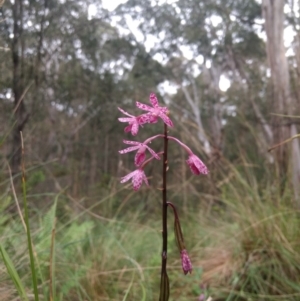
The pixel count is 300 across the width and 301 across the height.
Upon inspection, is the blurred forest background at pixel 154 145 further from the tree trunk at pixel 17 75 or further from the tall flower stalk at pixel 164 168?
the tall flower stalk at pixel 164 168

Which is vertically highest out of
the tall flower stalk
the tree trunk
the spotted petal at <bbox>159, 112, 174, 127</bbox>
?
the tree trunk

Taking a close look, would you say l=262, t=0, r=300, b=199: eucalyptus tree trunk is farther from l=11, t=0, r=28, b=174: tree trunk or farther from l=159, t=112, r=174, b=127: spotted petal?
l=159, t=112, r=174, b=127: spotted petal

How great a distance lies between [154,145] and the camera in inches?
470

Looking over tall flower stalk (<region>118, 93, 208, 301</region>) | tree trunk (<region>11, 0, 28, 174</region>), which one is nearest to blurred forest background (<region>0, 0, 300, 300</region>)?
tree trunk (<region>11, 0, 28, 174</region>)

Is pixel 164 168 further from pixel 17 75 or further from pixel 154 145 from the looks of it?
pixel 154 145

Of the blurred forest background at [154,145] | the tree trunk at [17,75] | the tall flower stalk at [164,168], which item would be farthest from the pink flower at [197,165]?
the tree trunk at [17,75]

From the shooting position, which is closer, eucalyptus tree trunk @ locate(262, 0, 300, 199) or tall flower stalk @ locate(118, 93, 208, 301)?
tall flower stalk @ locate(118, 93, 208, 301)

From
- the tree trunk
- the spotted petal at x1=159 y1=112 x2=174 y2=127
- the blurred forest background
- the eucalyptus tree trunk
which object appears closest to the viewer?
the spotted petal at x1=159 y1=112 x2=174 y2=127

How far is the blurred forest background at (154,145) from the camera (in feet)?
8.09

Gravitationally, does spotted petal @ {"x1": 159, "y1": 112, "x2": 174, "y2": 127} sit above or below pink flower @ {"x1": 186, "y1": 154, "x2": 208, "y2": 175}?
above

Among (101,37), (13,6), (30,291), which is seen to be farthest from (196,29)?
(30,291)

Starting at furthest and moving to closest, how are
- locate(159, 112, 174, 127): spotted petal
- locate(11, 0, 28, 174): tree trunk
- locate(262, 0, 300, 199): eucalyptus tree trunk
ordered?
locate(262, 0, 300, 199): eucalyptus tree trunk, locate(11, 0, 28, 174): tree trunk, locate(159, 112, 174, 127): spotted petal

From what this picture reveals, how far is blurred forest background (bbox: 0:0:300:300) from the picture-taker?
2465 millimetres

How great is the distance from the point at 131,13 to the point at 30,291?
8692mm
